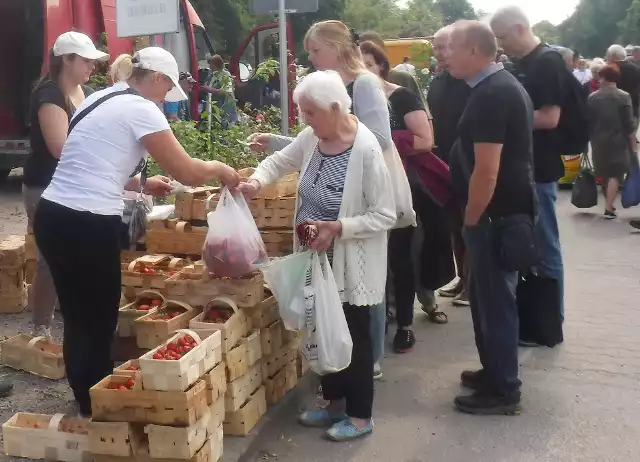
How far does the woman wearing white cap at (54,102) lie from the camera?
4.50 metres

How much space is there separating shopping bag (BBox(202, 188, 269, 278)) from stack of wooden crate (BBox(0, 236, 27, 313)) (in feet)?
8.17

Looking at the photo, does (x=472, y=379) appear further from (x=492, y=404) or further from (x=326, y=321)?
(x=326, y=321)

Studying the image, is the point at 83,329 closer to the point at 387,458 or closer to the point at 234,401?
the point at 234,401

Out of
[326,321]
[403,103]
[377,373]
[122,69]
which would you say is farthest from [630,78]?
[122,69]

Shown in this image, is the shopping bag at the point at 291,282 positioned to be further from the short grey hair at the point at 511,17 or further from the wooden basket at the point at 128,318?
the short grey hair at the point at 511,17

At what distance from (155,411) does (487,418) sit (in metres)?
1.91

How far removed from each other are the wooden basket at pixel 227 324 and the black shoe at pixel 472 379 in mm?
1471

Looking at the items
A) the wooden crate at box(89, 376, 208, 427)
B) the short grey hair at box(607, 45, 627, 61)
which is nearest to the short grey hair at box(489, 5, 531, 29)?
the wooden crate at box(89, 376, 208, 427)

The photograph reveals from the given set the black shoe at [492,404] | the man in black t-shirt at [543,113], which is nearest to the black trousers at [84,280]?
the black shoe at [492,404]

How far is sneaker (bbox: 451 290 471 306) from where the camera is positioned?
6.52 metres

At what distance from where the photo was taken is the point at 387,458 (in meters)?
3.88

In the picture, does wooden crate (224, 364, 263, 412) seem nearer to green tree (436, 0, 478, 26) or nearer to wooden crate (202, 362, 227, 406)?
wooden crate (202, 362, 227, 406)

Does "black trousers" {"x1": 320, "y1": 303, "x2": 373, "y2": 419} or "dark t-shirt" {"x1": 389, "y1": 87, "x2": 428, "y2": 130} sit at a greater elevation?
"dark t-shirt" {"x1": 389, "y1": 87, "x2": 428, "y2": 130}

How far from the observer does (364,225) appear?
3.75 m
